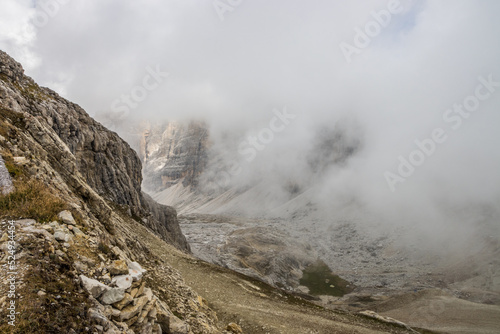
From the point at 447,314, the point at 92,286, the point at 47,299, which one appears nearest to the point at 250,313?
the point at 92,286

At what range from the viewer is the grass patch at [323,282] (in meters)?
87.0

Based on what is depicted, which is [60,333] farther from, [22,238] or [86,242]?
[86,242]

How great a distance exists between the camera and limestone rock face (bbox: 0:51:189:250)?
1643 centimetres

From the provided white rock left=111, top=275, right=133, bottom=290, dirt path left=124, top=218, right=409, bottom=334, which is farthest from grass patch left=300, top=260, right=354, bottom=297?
white rock left=111, top=275, right=133, bottom=290

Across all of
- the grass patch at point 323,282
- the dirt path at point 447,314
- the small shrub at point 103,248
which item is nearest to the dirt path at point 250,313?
the small shrub at point 103,248

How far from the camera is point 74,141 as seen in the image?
39094mm

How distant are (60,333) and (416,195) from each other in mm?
177790

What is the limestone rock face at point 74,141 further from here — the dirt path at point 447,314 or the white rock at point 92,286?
the dirt path at point 447,314

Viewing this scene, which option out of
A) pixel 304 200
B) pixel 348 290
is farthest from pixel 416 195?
pixel 348 290

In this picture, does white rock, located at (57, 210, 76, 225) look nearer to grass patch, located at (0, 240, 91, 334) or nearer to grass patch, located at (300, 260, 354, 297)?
grass patch, located at (0, 240, 91, 334)

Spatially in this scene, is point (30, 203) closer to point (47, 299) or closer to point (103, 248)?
point (103, 248)

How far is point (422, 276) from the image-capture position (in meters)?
89.5

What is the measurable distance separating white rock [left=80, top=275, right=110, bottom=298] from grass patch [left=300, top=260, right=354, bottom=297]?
90276 millimetres

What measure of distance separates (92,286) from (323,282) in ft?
332
